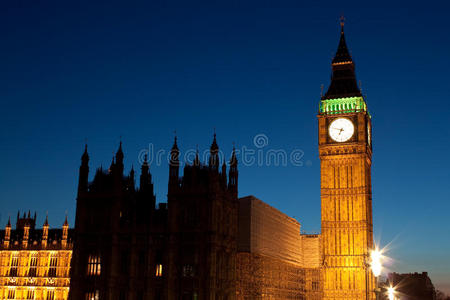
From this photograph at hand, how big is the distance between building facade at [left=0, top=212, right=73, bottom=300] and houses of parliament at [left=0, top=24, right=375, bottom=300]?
0.71 ft

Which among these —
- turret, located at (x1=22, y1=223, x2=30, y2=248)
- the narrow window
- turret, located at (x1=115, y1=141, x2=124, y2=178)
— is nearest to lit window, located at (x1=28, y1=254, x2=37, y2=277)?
turret, located at (x1=22, y1=223, x2=30, y2=248)

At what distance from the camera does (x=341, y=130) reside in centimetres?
10938

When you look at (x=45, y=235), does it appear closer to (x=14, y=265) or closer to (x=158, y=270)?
(x=14, y=265)

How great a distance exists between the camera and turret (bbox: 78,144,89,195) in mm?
80188

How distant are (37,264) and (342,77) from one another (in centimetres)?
7614

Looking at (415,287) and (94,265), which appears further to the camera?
(415,287)

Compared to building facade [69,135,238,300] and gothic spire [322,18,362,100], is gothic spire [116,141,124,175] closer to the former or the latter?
building facade [69,135,238,300]

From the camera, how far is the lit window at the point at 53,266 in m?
120

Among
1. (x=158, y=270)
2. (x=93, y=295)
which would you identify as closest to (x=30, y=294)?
(x=93, y=295)

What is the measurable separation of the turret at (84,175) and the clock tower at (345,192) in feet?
153

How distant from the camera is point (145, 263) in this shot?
74.6m

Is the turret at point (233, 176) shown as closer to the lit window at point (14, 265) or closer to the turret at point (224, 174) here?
the turret at point (224, 174)

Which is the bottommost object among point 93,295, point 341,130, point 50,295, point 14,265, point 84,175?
point 50,295

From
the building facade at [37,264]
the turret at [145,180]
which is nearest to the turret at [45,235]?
the building facade at [37,264]
